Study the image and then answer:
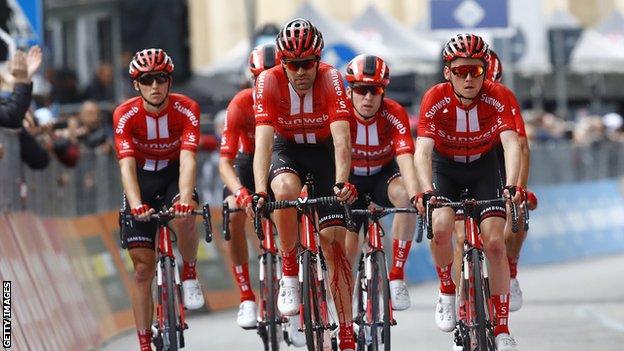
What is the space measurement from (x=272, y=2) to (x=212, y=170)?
1518 inches

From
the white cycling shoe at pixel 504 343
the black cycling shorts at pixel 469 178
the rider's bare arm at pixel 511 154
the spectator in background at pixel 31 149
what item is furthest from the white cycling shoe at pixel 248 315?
the rider's bare arm at pixel 511 154

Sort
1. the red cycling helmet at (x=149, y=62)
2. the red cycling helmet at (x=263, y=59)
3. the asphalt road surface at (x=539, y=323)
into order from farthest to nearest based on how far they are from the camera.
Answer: the asphalt road surface at (x=539, y=323) → the red cycling helmet at (x=263, y=59) → the red cycling helmet at (x=149, y=62)

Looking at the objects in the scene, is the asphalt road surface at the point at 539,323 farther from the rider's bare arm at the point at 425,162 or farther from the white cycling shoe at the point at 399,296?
the rider's bare arm at the point at 425,162

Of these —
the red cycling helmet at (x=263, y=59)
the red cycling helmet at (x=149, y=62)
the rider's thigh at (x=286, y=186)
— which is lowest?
the rider's thigh at (x=286, y=186)

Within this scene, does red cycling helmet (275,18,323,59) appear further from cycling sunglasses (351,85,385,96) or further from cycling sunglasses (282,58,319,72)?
cycling sunglasses (351,85,385,96)

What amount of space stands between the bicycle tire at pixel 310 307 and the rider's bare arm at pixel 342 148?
61cm

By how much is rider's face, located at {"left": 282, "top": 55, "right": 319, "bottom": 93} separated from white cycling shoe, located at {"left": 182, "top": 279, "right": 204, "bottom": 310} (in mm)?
1913

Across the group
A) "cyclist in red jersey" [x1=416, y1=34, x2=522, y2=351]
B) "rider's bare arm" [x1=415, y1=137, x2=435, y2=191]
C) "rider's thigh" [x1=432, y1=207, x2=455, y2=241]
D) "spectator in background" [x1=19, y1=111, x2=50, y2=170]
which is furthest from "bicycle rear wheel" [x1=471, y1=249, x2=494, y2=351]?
"spectator in background" [x1=19, y1=111, x2=50, y2=170]

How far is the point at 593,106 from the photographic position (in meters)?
42.8

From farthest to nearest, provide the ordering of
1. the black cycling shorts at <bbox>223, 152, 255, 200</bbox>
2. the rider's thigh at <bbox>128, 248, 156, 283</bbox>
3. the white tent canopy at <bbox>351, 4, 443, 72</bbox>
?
the white tent canopy at <bbox>351, 4, 443, 72</bbox>
the black cycling shorts at <bbox>223, 152, 255, 200</bbox>
the rider's thigh at <bbox>128, 248, 156, 283</bbox>

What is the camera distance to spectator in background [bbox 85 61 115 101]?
26.4m

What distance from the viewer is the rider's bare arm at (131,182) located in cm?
1374

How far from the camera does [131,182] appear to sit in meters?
13.8

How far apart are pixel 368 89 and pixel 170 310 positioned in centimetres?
209
